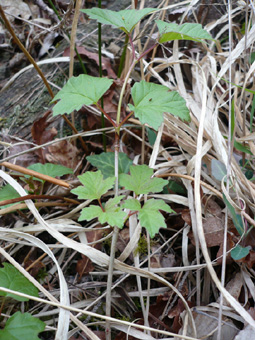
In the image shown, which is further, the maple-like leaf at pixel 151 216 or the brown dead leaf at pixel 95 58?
the brown dead leaf at pixel 95 58

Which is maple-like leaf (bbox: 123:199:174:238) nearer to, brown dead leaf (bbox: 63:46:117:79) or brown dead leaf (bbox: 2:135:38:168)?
brown dead leaf (bbox: 2:135:38:168)

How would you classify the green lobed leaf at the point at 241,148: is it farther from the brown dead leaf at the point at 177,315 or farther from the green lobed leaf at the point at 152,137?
the brown dead leaf at the point at 177,315

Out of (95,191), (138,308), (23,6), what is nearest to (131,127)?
(95,191)

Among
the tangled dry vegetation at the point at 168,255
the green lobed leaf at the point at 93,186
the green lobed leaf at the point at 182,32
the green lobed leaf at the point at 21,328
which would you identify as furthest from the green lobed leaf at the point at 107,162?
the green lobed leaf at the point at 21,328

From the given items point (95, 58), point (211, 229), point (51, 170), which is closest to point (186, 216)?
point (211, 229)

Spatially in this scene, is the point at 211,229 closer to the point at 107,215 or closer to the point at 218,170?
the point at 218,170

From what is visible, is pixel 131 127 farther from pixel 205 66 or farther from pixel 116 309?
pixel 116 309
